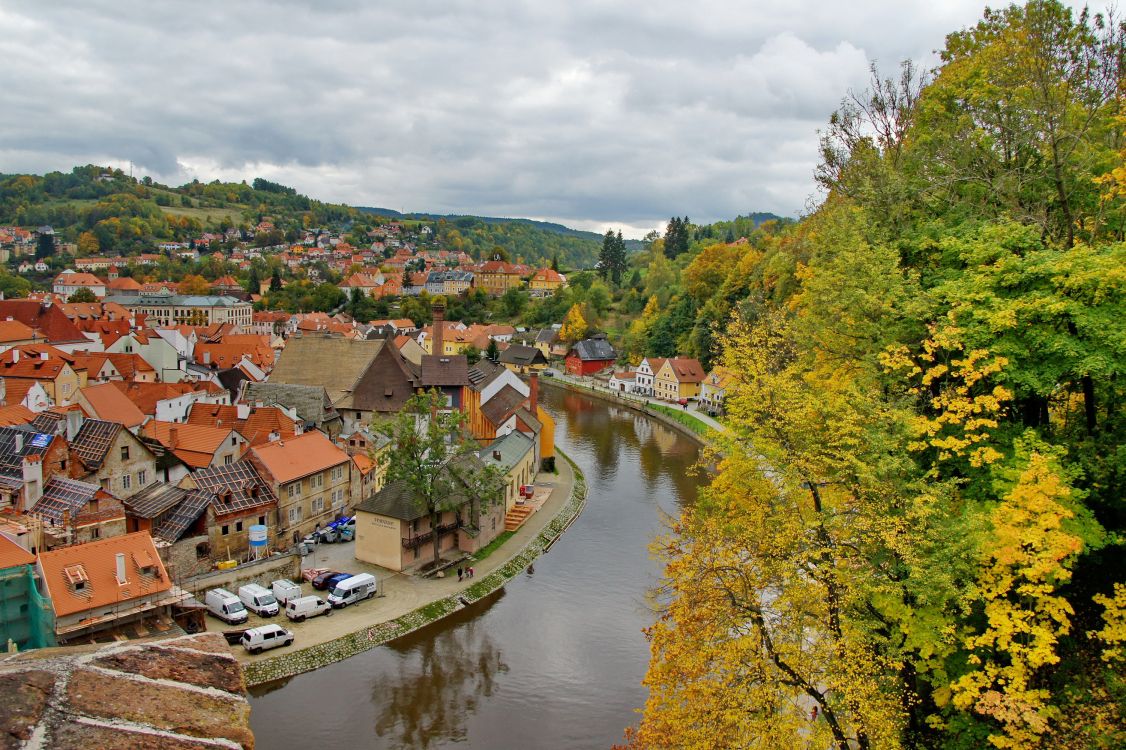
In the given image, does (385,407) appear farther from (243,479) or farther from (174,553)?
(174,553)

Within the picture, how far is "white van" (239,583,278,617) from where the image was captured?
17531 millimetres

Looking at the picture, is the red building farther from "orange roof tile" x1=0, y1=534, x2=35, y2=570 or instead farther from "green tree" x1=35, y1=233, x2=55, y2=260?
"green tree" x1=35, y1=233, x2=55, y2=260

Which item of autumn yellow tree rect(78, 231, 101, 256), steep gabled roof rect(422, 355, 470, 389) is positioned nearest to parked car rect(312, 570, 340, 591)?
steep gabled roof rect(422, 355, 470, 389)

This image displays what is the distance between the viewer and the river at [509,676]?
1445cm

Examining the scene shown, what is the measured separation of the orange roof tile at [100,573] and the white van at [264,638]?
6.62 ft

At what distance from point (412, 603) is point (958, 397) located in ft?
46.4

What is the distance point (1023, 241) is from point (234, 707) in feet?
39.9

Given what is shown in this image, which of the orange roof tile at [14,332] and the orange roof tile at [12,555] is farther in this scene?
the orange roof tile at [14,332]

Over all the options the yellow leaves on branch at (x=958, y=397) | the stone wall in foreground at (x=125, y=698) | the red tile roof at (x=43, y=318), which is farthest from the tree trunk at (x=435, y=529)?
the red tile roof at (x=43, y=318)

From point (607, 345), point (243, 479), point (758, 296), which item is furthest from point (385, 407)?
point (607, 345)

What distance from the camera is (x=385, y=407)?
3391cm

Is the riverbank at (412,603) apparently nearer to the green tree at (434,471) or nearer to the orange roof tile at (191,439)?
the green tree at (434,471)

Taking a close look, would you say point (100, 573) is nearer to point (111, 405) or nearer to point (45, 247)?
point (111, 405)

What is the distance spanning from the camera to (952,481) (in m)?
9.82
